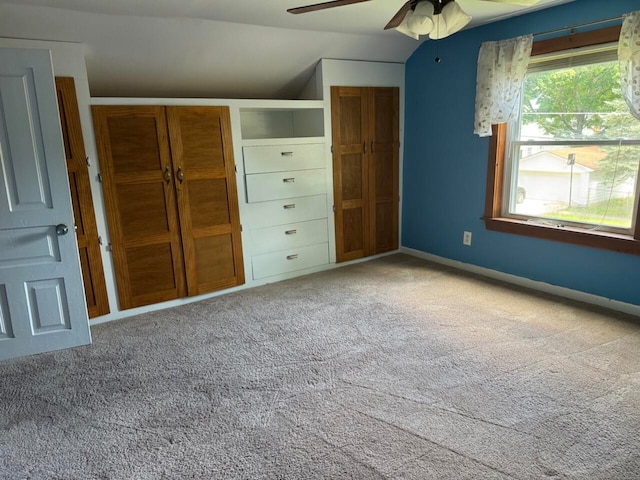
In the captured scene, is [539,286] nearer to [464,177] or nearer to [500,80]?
[464,177]

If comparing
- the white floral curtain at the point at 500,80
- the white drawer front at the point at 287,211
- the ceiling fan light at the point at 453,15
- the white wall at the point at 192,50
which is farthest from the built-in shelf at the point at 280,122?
the ceiling fan light at the point at 453,15

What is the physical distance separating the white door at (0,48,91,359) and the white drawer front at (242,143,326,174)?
57.6 inches

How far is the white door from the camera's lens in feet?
8.35

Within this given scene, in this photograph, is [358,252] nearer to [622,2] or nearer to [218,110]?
[218,110]

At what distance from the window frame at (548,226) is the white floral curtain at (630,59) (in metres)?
0.10

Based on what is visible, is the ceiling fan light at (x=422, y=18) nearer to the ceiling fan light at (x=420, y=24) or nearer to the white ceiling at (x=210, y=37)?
the ceiling fan light at (x=420, y=24)

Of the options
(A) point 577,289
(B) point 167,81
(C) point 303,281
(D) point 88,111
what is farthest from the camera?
(C) point 303,281

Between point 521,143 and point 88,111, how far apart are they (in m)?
3.34

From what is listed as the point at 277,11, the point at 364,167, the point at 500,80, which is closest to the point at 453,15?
the point at 277,11

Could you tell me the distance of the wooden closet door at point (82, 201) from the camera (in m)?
2.95

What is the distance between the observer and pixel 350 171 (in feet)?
14.2

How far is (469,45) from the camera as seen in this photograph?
3771mm

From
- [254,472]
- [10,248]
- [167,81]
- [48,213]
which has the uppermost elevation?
[167,81]

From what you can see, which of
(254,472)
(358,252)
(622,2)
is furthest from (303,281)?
(622,2)
